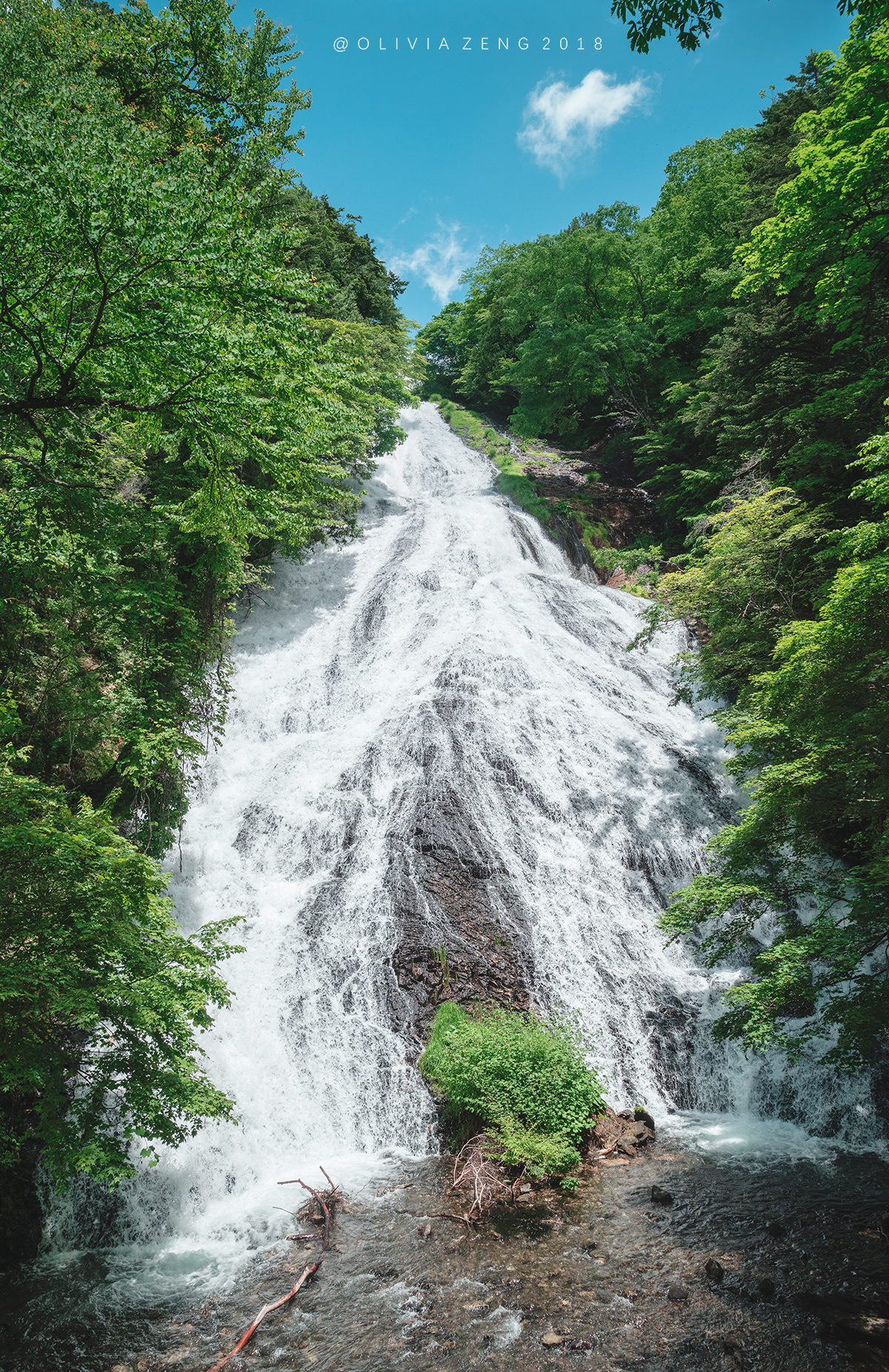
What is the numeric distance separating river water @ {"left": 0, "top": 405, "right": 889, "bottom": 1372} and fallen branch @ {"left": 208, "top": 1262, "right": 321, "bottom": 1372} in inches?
4.2

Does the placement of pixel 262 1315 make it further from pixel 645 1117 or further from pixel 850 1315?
pixel 645 1117

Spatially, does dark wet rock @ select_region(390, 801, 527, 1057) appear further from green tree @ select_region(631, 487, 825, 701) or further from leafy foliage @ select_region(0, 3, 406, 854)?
green tree @ select_region(631, 487, 825, 701)

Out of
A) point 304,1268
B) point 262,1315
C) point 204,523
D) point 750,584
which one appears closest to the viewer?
point 262,1315

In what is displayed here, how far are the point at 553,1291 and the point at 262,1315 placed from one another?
7.46 feet

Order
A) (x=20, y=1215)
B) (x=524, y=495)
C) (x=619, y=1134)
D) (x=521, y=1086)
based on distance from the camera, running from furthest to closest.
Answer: (x=524, y=495) → (x=619, y=1134) → (x=521, y=1086) → (x=20, y=1215)

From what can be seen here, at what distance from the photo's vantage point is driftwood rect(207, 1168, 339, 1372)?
441 cm

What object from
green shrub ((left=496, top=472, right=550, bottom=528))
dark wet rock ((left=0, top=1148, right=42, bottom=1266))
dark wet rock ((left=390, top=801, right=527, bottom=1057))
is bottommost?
dark wet rock ((left=0, top=1148, right=42, bottom=1266))

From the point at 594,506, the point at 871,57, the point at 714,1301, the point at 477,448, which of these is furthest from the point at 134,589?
the point at 477,448

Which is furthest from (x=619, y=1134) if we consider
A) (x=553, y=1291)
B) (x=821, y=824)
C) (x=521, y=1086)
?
(x=821, y=824)

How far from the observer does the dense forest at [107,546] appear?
14.3 feet

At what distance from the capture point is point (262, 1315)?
4762 mm

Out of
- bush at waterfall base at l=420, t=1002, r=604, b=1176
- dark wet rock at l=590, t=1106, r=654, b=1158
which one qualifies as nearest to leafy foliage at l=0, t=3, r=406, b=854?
bush at waterfall base at l=420, t=1002, r=604, b=1176

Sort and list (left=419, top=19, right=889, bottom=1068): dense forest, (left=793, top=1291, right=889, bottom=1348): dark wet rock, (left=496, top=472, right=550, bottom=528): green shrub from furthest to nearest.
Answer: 1. (left=496, top=472, right=550, bottom=528): green shrub
2. (left=419, top=19, right=889, bottom=1068): dense forest
3. (left=793, top=1291, right=889, bottom=1348): dark wet rock

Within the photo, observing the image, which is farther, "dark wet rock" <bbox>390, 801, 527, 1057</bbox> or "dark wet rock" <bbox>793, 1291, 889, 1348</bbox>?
"dark wet rock" <bbox>390, 801, 527, 1057</bbox>
